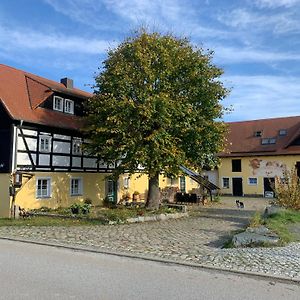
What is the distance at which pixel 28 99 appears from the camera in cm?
2439

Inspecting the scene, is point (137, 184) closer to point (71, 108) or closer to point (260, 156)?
point (71, 108)

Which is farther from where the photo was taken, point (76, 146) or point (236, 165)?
point (236, 165)

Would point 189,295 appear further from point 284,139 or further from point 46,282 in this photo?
point 284,139

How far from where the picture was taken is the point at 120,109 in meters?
20.6

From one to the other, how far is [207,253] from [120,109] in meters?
11.7

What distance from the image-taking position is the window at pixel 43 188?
22.9 metres

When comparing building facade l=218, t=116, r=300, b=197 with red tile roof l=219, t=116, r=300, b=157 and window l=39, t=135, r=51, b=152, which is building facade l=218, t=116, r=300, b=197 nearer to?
red tile roof l=219, t=116, r=300, b=157

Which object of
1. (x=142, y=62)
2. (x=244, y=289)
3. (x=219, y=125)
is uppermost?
(x=142, y=62)

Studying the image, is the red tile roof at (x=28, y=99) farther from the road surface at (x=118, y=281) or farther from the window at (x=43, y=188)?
the road surface at (x=118, y=281)

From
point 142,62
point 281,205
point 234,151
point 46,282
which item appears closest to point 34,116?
point 142,62

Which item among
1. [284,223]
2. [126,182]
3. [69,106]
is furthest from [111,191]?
[284,223]

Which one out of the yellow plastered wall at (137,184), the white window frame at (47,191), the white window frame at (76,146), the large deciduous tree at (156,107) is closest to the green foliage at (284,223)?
the large deciduous tree at (156,107)

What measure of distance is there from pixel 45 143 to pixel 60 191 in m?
3.20

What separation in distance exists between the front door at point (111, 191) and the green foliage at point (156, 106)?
19.7 ft
